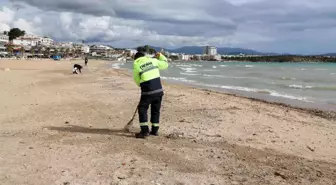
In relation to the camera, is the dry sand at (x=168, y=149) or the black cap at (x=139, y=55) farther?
the black cap at (x=139, y=55)

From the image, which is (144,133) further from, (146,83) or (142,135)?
(146,83)

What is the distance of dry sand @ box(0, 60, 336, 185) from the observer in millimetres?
4680

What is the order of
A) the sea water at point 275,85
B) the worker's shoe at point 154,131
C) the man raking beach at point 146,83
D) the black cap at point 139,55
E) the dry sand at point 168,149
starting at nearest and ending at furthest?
the dry sand at point 168,149, the man raking beach at point 146,83, the black cap at point 139,55, the worker's shoe at point 154,131, the sea water at point 275,85

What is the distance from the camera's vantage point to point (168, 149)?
5.97 m

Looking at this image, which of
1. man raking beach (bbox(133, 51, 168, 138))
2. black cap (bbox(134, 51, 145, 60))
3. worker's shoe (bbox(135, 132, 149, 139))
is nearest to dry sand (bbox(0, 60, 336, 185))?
worker's shoe (bbox(135, 132, 149, 139))

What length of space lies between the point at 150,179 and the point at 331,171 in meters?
2.51

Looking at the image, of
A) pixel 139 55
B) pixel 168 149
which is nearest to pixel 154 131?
pixel 168 149

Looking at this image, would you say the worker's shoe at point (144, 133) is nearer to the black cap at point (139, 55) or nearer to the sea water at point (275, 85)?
the black cap at point (139, 55)

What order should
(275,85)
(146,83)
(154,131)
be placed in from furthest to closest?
(275,85) < (154,131) < (146,83)

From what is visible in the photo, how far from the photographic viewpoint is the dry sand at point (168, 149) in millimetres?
4680

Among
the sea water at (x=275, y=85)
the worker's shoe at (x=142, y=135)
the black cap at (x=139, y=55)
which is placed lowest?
the sea water at (x=275, y=85)

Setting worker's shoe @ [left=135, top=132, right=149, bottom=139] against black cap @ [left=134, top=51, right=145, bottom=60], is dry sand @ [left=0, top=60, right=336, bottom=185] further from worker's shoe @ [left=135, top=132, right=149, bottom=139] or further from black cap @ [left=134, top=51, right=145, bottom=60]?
black cap @ [left=134, top=51, right=145, bottom=60]

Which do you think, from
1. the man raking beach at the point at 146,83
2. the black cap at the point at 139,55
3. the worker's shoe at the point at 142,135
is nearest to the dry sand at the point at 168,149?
the worker's shoe at the point at 142,135

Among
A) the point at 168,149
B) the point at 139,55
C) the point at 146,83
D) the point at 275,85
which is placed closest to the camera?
the point at 168,149
